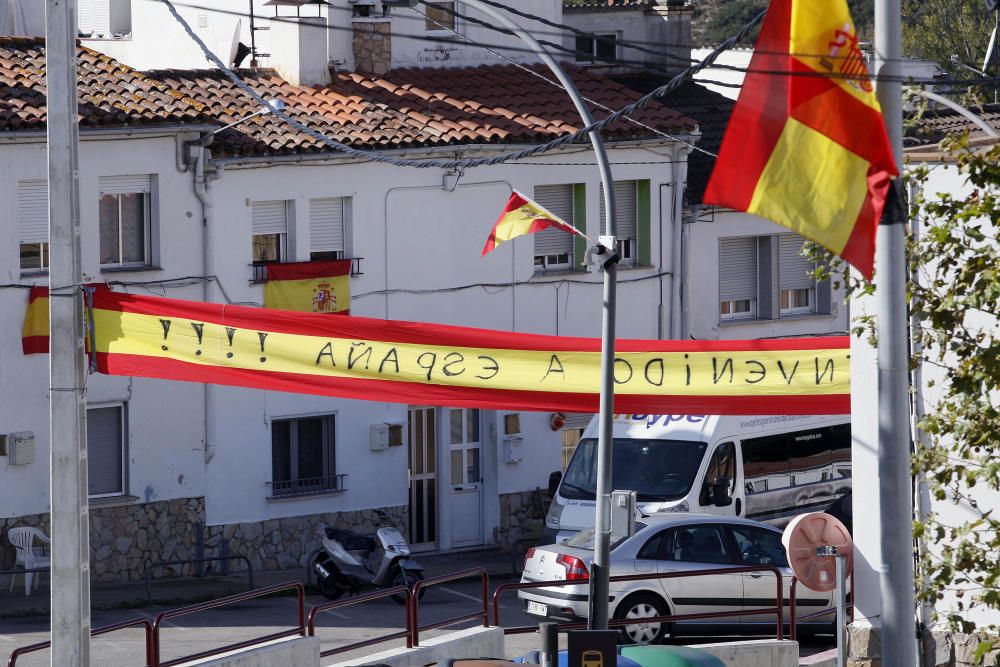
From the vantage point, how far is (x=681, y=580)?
18.7 meters

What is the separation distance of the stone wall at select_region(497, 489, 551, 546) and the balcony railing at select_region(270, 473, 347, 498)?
3.08 meters

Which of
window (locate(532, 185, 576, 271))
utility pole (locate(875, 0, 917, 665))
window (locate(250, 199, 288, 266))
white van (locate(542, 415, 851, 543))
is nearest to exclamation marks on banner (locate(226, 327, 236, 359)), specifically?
white van (locate(542, 415, 851, 543))

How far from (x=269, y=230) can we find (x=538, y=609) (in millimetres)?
9607

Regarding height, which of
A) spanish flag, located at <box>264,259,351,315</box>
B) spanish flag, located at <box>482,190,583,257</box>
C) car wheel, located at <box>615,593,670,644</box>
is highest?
spanish flag, located at <box>482,190,583,257</box>

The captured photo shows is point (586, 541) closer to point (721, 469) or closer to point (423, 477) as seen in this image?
point (721, 469)

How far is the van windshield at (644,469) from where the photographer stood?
23438mm

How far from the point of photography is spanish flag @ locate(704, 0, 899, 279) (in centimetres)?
931

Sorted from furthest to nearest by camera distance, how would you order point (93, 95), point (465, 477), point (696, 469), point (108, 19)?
1. point (108, 19)
2. point (465, 477)
3. point (93, 95)
4. point (696, 469)

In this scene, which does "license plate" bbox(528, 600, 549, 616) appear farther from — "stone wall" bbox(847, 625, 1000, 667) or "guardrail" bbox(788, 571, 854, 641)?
"stone wall" bbox(847, 625, 1000, 667)

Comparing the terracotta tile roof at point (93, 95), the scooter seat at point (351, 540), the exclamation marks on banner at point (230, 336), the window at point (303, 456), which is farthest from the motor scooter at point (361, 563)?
the exclamation marks on banner at point (230, 336)

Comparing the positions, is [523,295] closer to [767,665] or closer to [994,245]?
[767,665]

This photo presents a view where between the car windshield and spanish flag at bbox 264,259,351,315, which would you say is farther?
spanish flag at bbox 264,259,351,315

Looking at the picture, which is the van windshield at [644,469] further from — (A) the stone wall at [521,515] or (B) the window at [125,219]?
(B) the window at [125,219]

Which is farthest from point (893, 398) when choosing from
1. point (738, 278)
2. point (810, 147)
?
point (738, 278)
